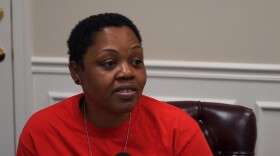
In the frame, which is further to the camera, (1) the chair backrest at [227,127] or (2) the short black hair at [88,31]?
(1) the chair backrest at [227,127]

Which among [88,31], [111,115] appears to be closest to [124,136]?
[111,115]

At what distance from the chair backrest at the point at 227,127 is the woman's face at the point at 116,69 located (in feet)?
1.26

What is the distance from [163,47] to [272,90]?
60 centimetres

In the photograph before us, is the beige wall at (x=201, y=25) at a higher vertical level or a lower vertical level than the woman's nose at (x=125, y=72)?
higher

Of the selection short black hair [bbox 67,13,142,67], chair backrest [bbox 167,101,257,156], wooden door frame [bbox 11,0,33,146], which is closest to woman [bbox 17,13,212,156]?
short black hair [bbox 67,13,142,67]

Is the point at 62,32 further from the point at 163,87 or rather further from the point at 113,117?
the point at 113,117

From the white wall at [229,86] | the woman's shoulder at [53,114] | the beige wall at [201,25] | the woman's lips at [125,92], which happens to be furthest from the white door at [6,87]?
the woman's lips at [125,92]

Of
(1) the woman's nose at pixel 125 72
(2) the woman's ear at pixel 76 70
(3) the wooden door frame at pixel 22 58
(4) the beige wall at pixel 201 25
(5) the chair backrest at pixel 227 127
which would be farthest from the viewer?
(3) the wooden door frame at pixel 22 58

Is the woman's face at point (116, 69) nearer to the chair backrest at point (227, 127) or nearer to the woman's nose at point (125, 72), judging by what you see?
the woman's nose at point (125, 72)

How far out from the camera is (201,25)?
189cm

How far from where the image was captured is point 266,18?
1842 mm

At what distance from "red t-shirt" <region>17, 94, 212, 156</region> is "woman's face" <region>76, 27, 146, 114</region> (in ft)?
0.35

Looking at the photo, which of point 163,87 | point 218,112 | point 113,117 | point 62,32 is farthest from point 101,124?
point 62,32

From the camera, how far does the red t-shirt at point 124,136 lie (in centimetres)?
115
